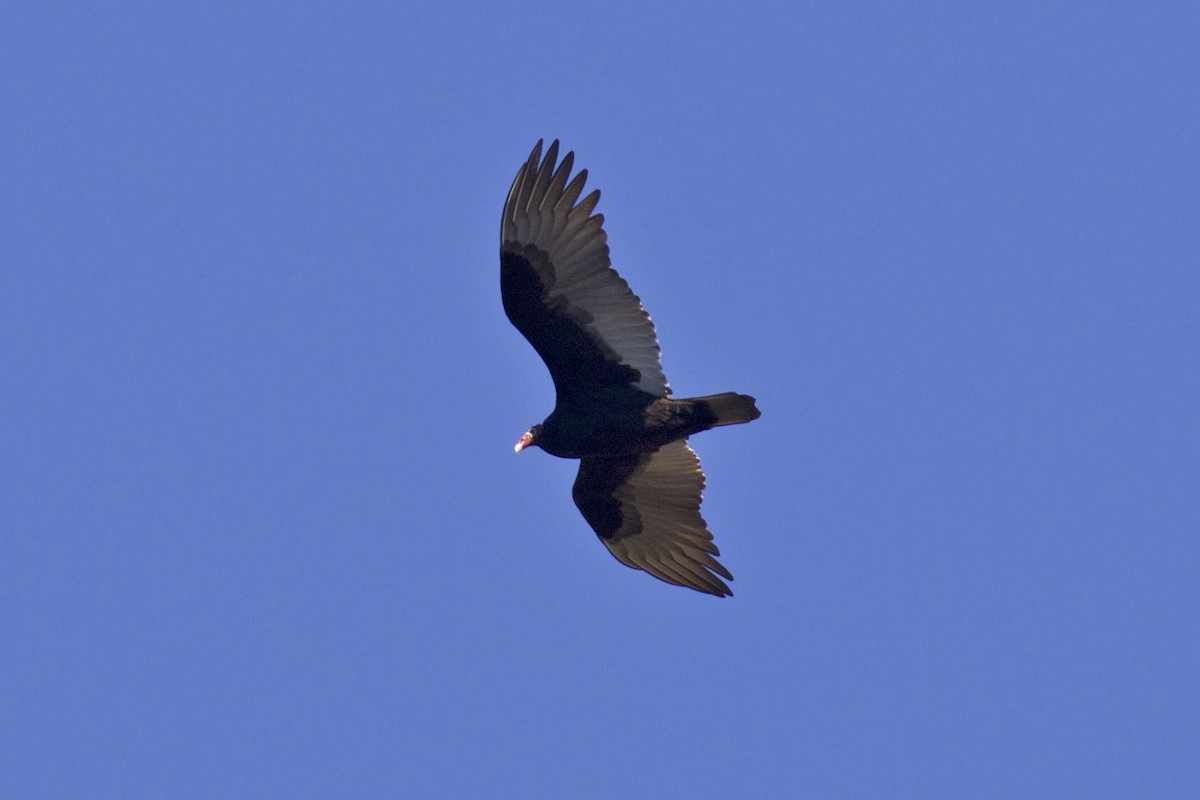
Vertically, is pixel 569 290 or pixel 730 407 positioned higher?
pixel 569 290

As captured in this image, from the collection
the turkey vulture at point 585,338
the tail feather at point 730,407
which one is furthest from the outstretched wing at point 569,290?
the tail feather at point 730,407

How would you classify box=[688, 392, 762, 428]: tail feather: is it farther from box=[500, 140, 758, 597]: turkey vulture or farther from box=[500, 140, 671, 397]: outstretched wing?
box=[500, 140, 671, 397]: outstretched wing

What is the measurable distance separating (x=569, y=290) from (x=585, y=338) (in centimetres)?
45

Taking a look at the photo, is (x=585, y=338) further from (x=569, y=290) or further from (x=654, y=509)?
(x=654, y=509)

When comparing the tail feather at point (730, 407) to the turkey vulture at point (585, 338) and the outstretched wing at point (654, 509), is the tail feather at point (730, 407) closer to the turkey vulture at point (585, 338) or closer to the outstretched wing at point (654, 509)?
the turkey vulture at point (585, 338)

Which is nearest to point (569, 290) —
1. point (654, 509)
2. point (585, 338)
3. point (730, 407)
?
point (585, 338)

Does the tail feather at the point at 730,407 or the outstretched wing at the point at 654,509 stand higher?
the tail feather at the point at 730,407

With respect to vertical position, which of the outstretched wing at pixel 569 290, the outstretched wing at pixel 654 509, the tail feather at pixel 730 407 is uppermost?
the outstretched wing at pixel 569 290

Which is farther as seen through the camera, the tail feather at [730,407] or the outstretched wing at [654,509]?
the outstretched wing at [654,509]

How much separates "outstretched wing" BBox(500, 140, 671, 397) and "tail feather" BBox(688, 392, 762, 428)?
54 cm

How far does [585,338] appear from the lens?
1591cm

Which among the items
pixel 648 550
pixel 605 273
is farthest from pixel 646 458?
pixel 605 273

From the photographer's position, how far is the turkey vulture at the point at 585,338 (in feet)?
51.1

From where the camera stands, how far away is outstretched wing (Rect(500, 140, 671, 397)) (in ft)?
51.1
